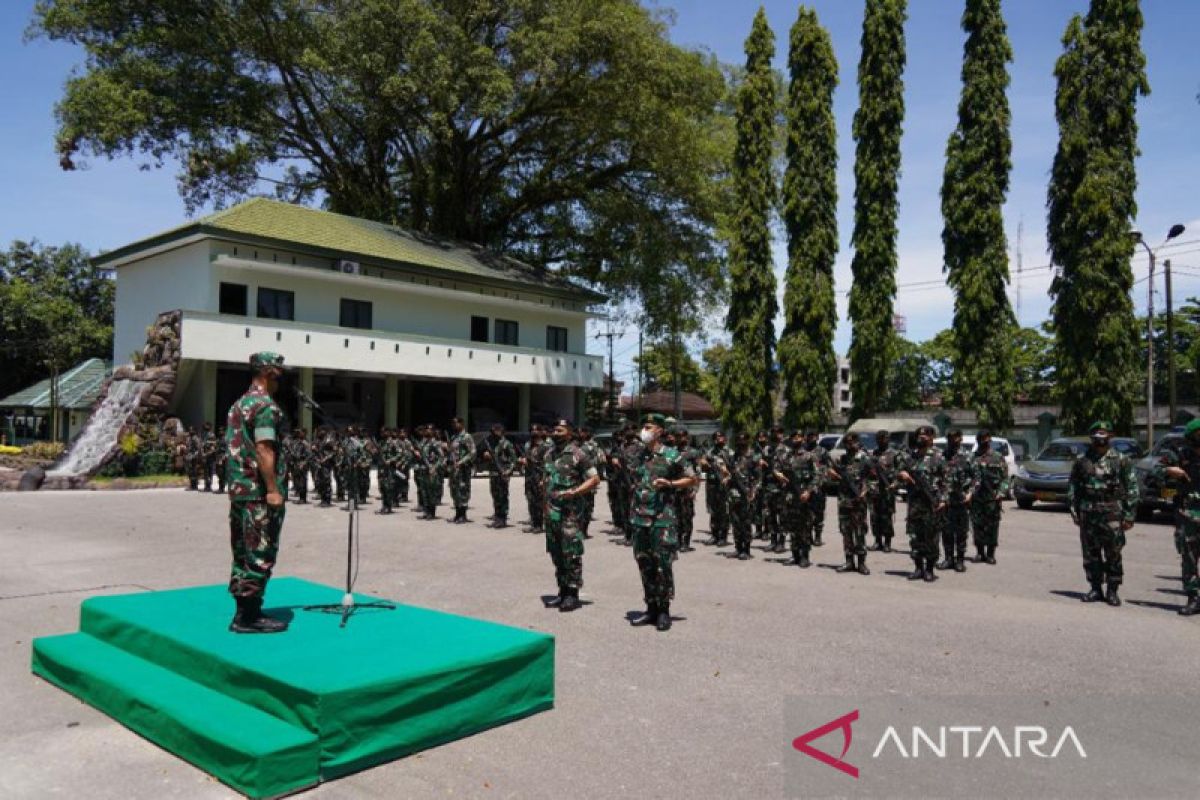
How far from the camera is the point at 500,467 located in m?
16.3

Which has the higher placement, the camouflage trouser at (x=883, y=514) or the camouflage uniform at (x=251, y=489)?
the camouflage uniform at (x=251, y=489)

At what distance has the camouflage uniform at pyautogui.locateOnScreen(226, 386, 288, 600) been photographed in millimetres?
6398

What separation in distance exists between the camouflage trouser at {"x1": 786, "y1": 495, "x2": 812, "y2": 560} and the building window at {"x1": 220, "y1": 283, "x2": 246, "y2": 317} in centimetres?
2277

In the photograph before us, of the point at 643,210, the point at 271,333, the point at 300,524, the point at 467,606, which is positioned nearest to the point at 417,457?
the point at 300,524

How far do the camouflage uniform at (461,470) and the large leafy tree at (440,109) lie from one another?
1937 cm

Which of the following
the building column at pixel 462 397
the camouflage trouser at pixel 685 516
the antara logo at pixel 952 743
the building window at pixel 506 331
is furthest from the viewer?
the building window at pixel 506 331

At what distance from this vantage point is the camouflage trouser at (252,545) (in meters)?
6.33

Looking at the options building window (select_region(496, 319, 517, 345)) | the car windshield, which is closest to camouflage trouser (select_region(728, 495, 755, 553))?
the car windshield

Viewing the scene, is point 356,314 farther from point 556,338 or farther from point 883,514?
point 883,514

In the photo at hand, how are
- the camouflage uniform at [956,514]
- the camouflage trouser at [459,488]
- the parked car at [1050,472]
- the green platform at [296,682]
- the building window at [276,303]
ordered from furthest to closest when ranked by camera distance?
the building window at [276,303] → the parked car at [1050,472] → the camouflage trouser at [459,488] → the camouflage uniform at [956,514] → the green platform at [296,682]

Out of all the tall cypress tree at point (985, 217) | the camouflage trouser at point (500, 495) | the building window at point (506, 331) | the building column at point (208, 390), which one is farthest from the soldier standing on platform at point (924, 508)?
the building window at point (506, 331)

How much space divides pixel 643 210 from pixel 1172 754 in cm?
3611

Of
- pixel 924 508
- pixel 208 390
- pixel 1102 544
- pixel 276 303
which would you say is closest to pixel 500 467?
pixel 924 508

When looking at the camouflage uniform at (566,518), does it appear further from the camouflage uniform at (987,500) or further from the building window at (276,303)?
the building window at (276,303)
